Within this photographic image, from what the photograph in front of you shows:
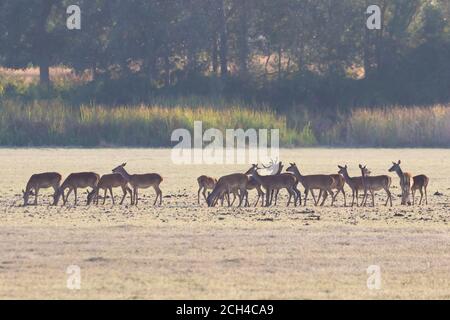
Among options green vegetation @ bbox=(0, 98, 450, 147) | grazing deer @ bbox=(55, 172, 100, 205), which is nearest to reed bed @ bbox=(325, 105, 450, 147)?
green vegetation @ bbox=(0, 98, 450, 147)

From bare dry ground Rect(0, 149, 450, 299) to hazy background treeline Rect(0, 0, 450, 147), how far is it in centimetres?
2805

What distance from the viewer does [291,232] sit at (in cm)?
1959

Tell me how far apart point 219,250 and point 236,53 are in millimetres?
41534

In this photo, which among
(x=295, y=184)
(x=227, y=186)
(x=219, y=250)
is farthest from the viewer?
(x=295, y=184)

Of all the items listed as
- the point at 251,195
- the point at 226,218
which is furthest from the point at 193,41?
the point at 226,218

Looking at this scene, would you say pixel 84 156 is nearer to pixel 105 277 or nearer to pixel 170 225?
pixel 170 225

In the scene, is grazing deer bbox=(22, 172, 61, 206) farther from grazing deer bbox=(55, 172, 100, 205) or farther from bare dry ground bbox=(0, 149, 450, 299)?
bare dry ground bbox=(0, 149, 450, 299)

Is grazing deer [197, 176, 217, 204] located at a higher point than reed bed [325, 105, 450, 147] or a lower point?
lower

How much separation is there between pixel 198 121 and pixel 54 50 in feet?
49.2

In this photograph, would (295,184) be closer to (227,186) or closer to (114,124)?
(227,186)

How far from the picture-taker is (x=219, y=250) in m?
17.5

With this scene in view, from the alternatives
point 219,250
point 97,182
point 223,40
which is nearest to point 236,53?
point 223,40

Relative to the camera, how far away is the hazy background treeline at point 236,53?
180 ft

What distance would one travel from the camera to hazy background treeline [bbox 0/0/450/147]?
54750 millimetres
